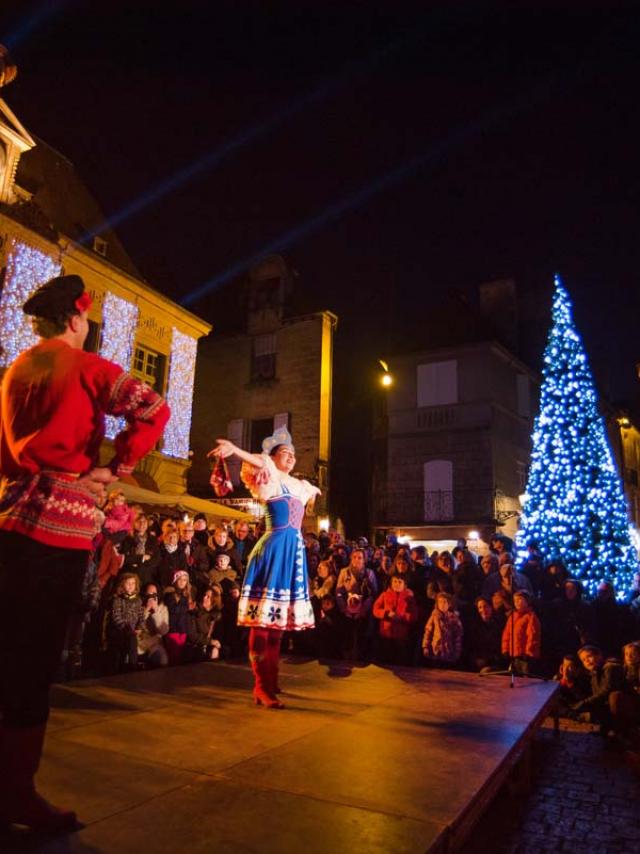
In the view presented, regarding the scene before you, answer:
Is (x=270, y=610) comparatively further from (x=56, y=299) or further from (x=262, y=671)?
(x=56, y=299)

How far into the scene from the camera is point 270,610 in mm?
5102

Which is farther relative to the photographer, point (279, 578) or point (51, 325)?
point (279, 578)

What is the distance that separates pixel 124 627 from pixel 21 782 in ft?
18.4

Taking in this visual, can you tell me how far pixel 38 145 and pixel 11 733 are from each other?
65.9ft

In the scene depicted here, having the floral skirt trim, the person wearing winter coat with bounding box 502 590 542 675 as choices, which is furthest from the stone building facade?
the floral skirt trim

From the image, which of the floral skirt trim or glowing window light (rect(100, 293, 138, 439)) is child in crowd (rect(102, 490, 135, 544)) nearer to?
the floral skirt trim

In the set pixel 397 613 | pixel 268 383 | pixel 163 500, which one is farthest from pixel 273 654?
pixel 268 383

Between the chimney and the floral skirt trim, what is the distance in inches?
1017

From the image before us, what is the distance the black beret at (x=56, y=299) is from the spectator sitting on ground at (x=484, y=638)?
7.64m

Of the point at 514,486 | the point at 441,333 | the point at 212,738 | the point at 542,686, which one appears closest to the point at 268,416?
the point at 441,333

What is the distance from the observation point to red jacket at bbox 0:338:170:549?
8.35ft

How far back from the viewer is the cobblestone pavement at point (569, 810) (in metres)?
4.18

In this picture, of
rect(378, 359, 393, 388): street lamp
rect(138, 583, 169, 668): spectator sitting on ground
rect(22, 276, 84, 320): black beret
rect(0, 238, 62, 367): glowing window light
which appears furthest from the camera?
rect(378, 359, 393, 388): street lamp

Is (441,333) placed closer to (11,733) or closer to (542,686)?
(542,686)
